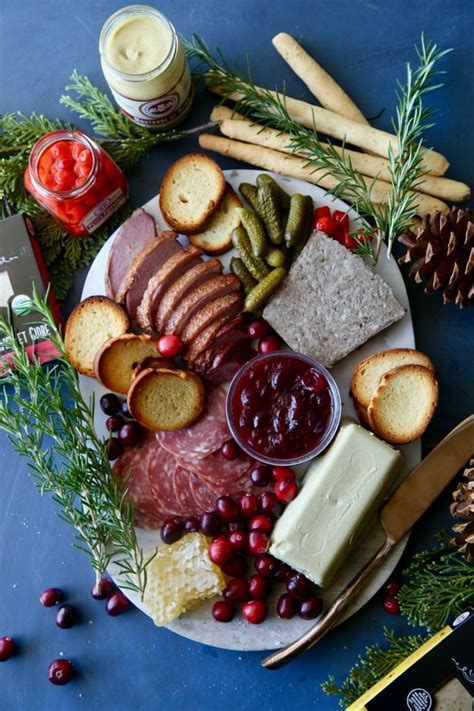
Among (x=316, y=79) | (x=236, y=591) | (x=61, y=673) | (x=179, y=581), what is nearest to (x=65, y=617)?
(x=61, y=673)

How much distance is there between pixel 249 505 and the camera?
8.51ft

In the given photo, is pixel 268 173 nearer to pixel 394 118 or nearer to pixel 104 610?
pixel 394 118

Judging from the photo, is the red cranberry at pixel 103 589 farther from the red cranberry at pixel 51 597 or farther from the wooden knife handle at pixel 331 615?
the wooden knife handle at pixel 331 615

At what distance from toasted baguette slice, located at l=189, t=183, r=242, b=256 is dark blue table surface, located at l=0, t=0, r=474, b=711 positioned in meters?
0.20

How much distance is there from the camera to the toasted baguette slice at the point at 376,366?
2596mm

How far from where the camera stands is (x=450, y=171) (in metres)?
2.78

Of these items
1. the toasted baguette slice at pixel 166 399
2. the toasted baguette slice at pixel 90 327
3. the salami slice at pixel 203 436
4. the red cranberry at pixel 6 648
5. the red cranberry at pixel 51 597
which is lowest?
the red cranberry at pixel 6 648

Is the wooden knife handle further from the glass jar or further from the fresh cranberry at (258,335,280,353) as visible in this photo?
the glass jar

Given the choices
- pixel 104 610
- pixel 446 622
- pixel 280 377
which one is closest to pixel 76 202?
pixel 280 377

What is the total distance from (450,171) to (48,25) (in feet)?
5.14

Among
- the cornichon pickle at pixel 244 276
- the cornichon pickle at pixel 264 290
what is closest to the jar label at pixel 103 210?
the cornichon pickle at pixel 244 276

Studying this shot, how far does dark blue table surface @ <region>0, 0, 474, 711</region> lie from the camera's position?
2664mm

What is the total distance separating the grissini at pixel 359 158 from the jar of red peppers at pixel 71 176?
436mm

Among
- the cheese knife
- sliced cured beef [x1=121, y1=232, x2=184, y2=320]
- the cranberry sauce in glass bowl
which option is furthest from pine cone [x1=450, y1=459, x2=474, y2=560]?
sliced cured beef [x1=121, y1=232, x2=184, y2=320]
